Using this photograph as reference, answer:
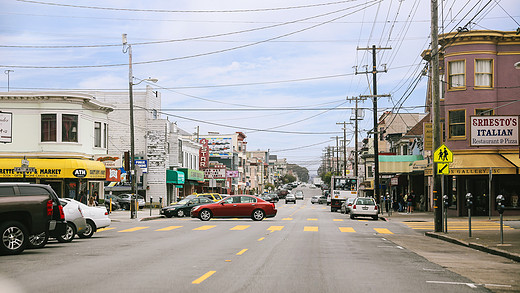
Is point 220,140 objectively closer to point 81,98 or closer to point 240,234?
point 81,98

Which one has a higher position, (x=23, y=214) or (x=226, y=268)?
(x=23, y=214)

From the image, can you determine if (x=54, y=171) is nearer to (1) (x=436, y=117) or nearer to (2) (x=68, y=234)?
(2) (x=68, y=234)

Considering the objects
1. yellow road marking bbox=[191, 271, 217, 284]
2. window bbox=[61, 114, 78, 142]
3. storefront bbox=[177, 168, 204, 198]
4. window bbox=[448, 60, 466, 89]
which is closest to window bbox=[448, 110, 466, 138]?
window bbox=[448, 60, 466, 89]

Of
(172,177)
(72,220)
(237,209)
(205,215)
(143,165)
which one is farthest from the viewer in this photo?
(172,177)

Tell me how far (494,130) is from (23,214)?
65.9ft

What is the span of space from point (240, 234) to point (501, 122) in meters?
13.0

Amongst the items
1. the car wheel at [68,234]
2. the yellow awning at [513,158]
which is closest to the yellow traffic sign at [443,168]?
the yellow awning at [513,158]

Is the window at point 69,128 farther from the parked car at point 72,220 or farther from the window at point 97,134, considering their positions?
the parked car at point 72,220

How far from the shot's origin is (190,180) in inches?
2751

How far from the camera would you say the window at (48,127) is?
3994 cm

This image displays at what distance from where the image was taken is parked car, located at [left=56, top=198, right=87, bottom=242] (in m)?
19.4

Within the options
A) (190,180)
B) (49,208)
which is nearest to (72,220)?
(49,208)

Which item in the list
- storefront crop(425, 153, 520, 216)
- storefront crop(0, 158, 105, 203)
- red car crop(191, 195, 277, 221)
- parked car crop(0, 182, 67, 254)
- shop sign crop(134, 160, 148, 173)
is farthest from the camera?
shop sign crop(134, 160, 148, 173)

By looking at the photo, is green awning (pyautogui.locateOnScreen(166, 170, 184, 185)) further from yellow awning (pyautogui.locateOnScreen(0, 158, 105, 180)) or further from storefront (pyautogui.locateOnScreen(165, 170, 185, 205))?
yellow awning (pyautogui.locateOnScreen(0, 158, 105, 180))
